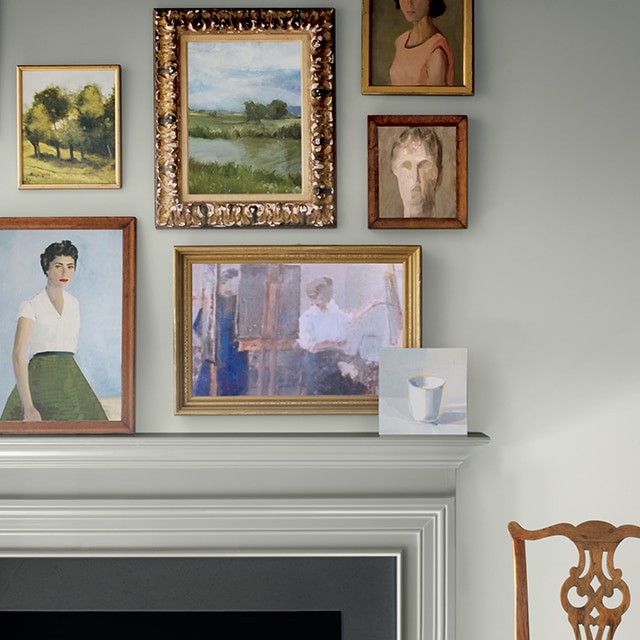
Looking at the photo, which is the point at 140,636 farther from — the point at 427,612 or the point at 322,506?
the point at 427,612

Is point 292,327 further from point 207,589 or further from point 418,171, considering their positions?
point 207,589

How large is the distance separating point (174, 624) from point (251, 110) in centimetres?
139

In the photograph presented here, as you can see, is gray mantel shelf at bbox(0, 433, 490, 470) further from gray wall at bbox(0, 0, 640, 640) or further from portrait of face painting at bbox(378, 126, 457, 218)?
portrait of face painting at bbox(378, 126, 457, 218)

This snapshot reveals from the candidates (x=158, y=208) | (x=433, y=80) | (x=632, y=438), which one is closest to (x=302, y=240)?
(x=158, y=208)

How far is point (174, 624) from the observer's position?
2039 millimetres

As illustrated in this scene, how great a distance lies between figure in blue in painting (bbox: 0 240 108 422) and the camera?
2.02m

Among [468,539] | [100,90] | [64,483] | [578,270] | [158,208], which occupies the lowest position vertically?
[468,539]

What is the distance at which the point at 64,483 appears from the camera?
6.56 feet

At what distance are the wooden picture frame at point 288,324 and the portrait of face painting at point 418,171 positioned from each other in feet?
0.54

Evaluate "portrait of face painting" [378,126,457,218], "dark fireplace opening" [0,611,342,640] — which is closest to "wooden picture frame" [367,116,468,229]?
"portrait of face painting" [378,126,457,218]

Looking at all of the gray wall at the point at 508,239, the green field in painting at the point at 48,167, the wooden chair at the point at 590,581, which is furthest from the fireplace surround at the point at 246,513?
the green field in painting at the point at 48,167

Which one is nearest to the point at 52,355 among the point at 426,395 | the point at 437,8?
the point at 426,395

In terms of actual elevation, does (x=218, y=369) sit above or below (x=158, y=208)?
below

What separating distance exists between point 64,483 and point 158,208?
767 millimetres
